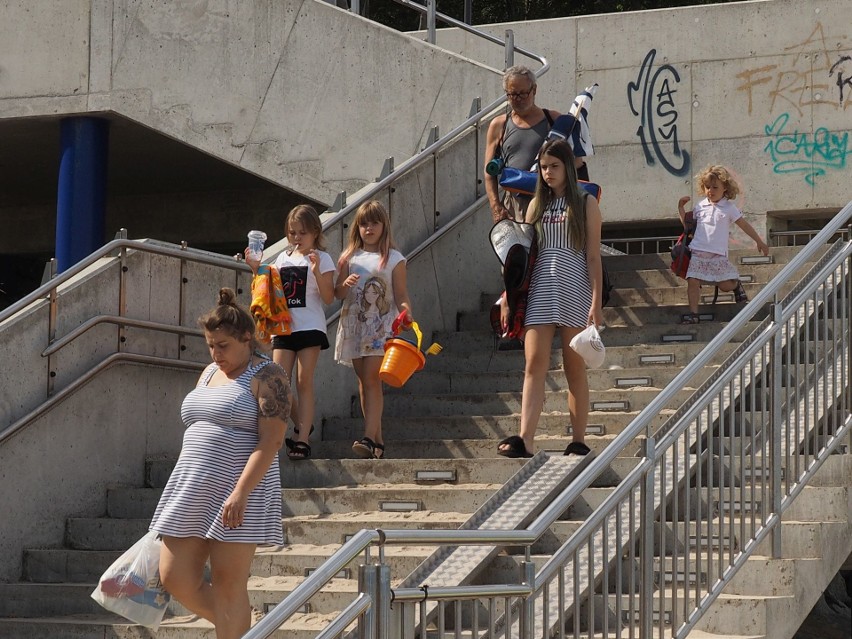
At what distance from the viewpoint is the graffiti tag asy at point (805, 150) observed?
42.8ft

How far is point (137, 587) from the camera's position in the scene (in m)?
5.54

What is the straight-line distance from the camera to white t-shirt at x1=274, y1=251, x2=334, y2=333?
8.13m

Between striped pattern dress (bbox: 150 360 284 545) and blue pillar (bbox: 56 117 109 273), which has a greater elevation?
blue pillar (bbox: 56 117 109 273)

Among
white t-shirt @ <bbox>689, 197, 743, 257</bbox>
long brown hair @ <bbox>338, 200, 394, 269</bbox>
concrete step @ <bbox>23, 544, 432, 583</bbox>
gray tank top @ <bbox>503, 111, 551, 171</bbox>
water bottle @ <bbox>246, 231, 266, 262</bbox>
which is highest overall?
gray tank top @ <bbox>503, 111, 551, 171</bbox>

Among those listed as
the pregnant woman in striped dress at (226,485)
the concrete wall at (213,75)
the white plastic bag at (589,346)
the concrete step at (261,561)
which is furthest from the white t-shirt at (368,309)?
the concrete wall at (213,75)

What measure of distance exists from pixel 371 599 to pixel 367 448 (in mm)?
3410

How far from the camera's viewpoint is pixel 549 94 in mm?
14156

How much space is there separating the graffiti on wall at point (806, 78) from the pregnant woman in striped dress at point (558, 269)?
242 inches

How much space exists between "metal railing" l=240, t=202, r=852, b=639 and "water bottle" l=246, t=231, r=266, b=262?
6.80 feet

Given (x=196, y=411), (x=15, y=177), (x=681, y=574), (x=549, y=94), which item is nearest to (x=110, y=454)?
(x=196, y=411)

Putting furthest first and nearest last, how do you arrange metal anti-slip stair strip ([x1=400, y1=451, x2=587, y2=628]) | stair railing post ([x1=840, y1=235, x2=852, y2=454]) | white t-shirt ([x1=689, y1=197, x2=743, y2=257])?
white t-shirt ([x1=689, y1=197, x2=743, y2=257]) → stair railing post ([x1=840, y1=235, x2=852, y2=454]) → metal anti-slip stair strip ([x1=400, y1=451, x2=587, y2=628])

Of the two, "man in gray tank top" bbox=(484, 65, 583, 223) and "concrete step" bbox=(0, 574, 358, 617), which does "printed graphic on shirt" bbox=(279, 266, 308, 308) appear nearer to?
"man in gray tank top" bbox=(484, 65, 583, 223)

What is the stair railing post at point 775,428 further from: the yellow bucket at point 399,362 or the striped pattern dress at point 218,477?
the striped pattern dress at point 218,477

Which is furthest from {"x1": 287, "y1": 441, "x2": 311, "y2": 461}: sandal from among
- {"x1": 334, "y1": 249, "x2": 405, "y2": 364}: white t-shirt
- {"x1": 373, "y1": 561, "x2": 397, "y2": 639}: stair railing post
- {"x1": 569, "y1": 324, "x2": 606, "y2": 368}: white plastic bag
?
{"x1": 373, "y1": 561, "x2": 397, "y2": 639}: stair railing post
